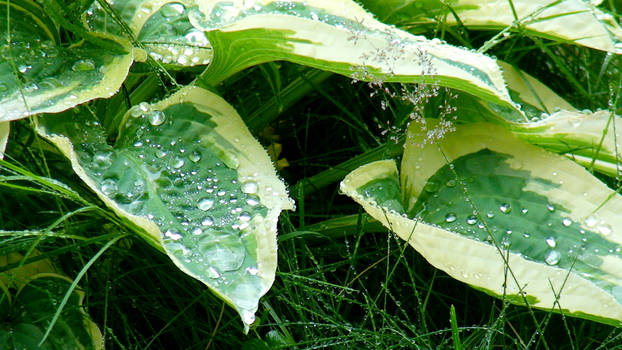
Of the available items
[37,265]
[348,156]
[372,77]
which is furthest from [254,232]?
[348,156]

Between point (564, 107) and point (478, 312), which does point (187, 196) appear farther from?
point (564, 107)

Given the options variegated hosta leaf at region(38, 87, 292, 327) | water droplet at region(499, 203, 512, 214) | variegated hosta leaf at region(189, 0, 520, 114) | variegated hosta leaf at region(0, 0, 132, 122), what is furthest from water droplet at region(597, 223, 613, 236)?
variegated hosta leaf at region(0, 0, 132, 122)

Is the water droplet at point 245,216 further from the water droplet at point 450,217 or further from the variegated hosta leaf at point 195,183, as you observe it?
the water droplet at point 450,217

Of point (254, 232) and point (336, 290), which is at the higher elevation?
point (254, 232)

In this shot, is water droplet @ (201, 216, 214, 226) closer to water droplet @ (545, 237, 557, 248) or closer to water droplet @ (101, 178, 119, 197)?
water droplet @ (101, 178, 119, 197)

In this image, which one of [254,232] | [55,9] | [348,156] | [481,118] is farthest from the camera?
[348,156]

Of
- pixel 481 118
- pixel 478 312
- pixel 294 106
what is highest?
pixel 481 118
